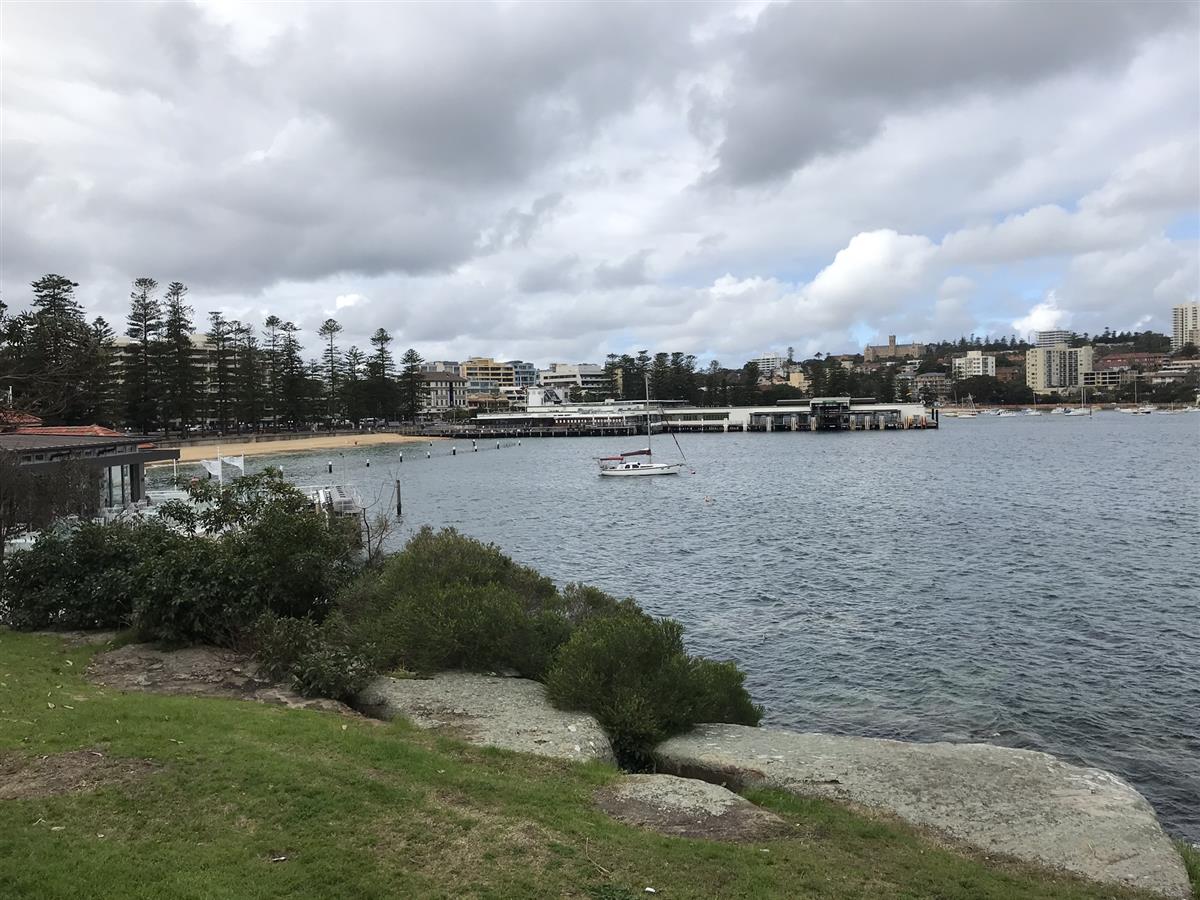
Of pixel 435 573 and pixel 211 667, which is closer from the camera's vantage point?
pixel 211 667

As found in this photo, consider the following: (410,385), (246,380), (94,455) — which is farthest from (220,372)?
(94,455)

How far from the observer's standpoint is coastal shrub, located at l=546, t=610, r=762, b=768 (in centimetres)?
1098

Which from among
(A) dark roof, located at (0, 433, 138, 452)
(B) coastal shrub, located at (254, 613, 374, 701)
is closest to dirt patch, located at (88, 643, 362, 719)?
(B) coastal shrub, located at (254, 613, 374, 701)

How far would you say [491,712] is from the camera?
457 inches

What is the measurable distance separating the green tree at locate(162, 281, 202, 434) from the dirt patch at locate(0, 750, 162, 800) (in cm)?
9563

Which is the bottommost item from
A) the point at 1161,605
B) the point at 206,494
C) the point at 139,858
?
the point at 1161,605

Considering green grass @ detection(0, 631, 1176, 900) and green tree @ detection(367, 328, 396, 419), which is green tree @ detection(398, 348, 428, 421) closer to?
green tree @ detection(367, 328, 396, 419)

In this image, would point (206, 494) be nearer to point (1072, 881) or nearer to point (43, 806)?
point (43, 806)

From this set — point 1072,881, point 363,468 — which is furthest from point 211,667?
point 363,468

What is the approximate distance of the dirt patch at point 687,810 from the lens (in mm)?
7793

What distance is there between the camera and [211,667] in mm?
13367

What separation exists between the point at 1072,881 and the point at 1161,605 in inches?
776

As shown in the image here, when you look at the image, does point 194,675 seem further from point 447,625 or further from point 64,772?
point 64,772

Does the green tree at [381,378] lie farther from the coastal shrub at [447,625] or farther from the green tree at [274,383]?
the coastal shrub at [447,625]
